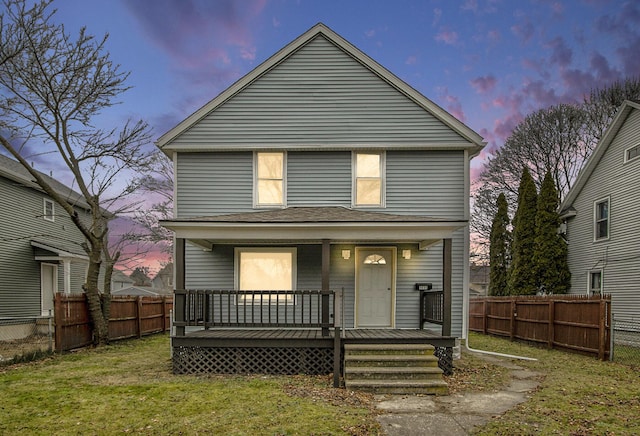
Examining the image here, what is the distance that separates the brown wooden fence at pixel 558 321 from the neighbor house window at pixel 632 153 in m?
5.71

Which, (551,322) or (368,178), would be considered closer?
(368,178)

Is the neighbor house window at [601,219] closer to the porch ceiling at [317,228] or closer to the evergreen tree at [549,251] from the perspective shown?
the evergreen tree at [549,251]

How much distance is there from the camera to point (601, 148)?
14992 millimetres

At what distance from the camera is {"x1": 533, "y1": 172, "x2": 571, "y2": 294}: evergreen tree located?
55.3 feet

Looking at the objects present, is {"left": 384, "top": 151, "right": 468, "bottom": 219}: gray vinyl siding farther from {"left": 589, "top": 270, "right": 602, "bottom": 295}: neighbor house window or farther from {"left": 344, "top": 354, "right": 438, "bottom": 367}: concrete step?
{"left": 589, "top": 270, "right": 602, "bottom": 295}: neighbor house window

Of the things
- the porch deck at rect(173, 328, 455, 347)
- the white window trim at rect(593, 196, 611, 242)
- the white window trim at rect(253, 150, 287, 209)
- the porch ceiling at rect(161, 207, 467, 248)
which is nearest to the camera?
the porch deck at rect(173, 328, 455, 347)

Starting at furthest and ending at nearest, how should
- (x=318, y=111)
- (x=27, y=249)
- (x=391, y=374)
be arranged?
1. (x=27, y=249)
2. (x=318, y=111)
3. (x=391, y=374)

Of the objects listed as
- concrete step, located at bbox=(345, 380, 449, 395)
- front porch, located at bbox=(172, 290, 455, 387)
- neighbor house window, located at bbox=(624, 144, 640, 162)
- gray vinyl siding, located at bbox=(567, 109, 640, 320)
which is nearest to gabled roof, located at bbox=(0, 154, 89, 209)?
front porch, located at bbox=(172, 290, 455, 387)

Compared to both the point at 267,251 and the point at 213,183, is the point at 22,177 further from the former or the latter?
the point at 267,251

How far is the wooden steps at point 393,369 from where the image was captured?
273 inches

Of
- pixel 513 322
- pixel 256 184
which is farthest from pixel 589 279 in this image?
pixel 256 184

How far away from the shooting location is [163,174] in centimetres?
2191

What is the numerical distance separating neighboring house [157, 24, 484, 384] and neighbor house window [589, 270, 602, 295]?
8464 millimetres

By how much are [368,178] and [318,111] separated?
88.0 inches
